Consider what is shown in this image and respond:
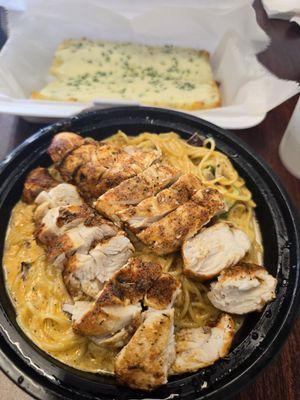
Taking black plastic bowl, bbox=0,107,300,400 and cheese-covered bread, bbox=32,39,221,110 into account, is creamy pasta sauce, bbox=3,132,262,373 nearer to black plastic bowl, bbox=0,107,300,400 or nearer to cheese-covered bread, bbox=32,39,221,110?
black plastic bowl, bbox=0,107,300,400

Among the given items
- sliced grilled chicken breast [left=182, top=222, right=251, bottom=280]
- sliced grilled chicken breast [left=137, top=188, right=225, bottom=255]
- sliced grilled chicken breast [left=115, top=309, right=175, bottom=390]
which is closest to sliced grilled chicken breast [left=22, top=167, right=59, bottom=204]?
sliced grilled chicken breast [left=137, top=188, right=225, bottom=255]

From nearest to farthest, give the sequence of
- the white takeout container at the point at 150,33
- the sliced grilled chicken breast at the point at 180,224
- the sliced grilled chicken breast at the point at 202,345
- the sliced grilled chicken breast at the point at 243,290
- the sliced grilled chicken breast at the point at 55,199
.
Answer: the sliced grilled chicken breast at the point at 202,345 → the sliced grilled chicken breast at the point at 243,290 → the sliced grilled chicken breast at the point at 180,224 → the sliced grilled chicken breast at the point at 55,199 → the white takeout container at the point at 150,33

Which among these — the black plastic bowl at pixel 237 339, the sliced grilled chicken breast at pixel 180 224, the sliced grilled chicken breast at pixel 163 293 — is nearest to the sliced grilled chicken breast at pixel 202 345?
the black plastic bowl at pixel 237 339

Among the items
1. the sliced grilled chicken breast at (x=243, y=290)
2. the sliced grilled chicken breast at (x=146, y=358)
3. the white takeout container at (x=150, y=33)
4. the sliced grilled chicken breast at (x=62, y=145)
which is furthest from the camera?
the white takeout container at (x=150, y=33)

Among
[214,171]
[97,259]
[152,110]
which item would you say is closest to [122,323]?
[97,259]

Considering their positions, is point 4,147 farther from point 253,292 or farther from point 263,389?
point 263,389

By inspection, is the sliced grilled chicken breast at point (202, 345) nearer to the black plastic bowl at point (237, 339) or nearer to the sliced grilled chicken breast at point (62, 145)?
the black plastic bowl at point (237, 339)
